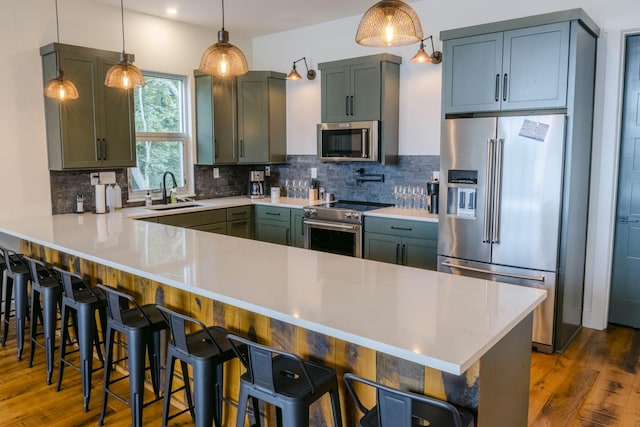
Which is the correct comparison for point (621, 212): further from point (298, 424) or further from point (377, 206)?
point (298, 424)

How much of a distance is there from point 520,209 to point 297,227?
2.32m

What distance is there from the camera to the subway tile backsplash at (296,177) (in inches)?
179

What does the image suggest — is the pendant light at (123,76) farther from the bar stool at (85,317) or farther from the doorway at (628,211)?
the doorway at (628,211)

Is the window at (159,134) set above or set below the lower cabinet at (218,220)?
above

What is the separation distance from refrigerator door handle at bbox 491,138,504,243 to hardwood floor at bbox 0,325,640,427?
0.90m

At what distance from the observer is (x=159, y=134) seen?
528 centimetres

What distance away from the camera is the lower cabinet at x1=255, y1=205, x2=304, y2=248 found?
5109mm

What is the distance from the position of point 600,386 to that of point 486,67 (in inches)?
89.5

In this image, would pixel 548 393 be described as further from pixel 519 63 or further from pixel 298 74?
pixel 298 74

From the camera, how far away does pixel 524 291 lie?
2.01 metres

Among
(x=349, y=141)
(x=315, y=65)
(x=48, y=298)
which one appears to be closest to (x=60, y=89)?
(x=48, y=298)

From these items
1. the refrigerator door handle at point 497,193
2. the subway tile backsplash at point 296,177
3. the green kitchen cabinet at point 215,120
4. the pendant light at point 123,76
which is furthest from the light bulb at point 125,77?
the refrigerator door handle at point 497,193

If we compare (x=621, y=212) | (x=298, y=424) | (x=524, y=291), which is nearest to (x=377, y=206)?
(x=621, y=212)

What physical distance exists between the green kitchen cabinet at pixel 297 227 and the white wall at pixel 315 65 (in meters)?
1.06
